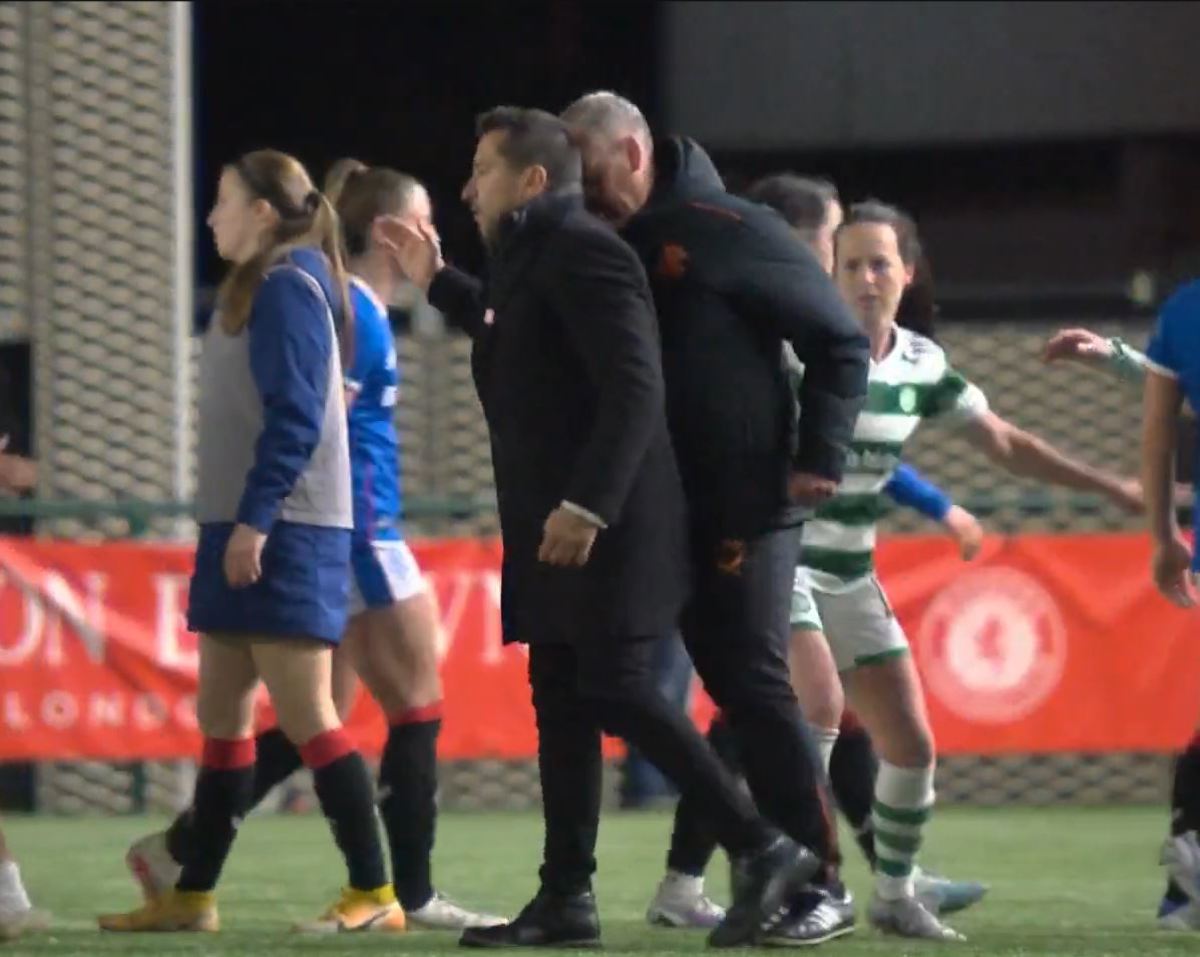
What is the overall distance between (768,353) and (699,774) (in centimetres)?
82

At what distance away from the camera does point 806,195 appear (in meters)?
7.06

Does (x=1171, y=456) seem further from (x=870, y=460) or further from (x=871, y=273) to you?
(x=871, y=273)

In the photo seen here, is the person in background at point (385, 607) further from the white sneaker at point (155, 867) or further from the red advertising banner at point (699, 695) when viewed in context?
the red advertising banner at point (699, 695)

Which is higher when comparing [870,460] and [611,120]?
[611,120]

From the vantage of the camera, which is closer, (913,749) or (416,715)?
(913,749)

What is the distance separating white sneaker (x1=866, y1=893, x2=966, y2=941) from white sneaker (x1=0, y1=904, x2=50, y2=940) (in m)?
1.81

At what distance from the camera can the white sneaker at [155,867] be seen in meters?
6.96

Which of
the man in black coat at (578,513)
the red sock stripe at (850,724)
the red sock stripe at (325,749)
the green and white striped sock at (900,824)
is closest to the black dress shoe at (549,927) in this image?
the man in black coat at (578,513)

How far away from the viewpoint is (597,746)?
242 inches

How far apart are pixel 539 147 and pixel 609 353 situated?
1.61 ft

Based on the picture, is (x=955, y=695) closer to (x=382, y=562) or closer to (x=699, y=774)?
(x=382, y=562)

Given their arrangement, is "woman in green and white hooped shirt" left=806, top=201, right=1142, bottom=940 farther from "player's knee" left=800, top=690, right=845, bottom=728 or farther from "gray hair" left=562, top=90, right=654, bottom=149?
"gray hair" left=562, top=90, right=654, bottom=149

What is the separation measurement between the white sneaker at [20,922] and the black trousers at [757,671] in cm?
147

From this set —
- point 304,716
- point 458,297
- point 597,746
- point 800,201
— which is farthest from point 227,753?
point 800,201
